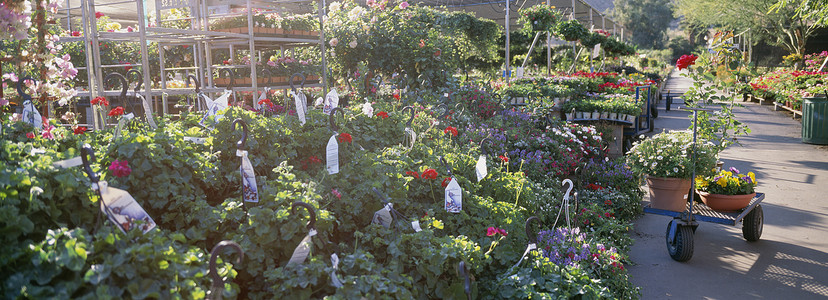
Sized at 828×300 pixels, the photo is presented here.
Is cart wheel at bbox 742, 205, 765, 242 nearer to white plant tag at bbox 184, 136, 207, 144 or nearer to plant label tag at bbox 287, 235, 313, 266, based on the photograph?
plant label tag at bbox 287, 235, 313, 266

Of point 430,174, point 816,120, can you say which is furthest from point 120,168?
point 816,120

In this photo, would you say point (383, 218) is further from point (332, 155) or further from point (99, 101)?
point (99, 101)

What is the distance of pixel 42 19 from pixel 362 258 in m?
2.44

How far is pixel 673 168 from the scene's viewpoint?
4289mm

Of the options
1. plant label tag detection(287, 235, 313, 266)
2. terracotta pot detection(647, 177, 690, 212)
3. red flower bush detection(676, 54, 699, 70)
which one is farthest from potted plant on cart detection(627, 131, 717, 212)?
plant label tag detection(287, 235, 313, 266)

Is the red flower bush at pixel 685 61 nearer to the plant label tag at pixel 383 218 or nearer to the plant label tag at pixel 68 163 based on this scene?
the plant label tag at pixel 383 218

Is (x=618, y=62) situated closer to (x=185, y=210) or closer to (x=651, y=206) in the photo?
(x=651, y=206)

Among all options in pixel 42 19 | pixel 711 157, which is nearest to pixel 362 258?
pixel 42 19

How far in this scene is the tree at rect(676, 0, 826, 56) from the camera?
80.2 ft

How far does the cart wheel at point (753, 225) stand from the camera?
436cm

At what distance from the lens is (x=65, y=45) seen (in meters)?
8.13

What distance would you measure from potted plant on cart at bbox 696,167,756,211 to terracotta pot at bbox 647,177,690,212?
0.14 meters

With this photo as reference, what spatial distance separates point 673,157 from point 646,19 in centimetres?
6357

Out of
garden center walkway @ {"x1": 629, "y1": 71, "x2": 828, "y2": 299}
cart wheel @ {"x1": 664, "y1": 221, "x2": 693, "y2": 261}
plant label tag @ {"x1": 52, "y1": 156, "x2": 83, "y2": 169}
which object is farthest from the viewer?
cart wheel @ {"x1": 664, "y1": 221, "x2": 693, "y2": 261}
